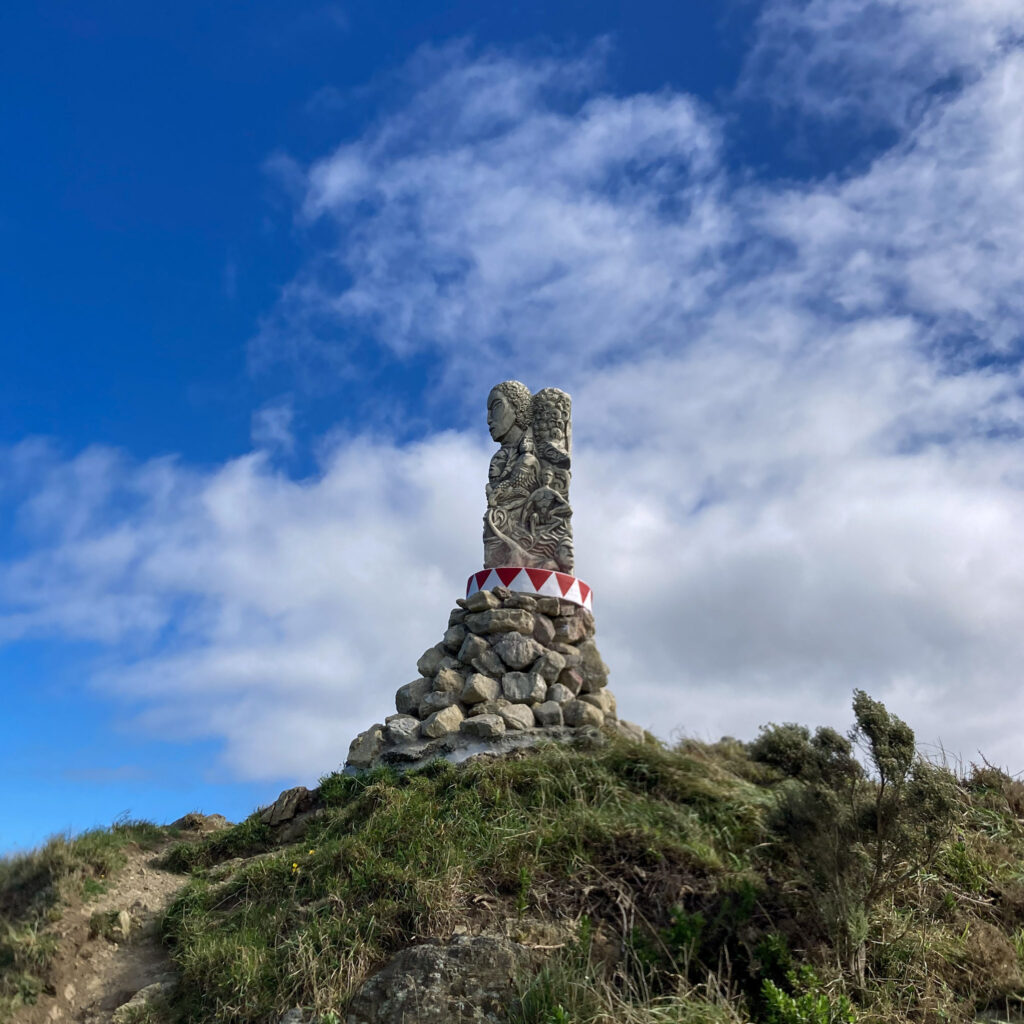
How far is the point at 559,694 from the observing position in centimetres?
1170

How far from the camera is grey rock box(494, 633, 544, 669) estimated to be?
12.0m

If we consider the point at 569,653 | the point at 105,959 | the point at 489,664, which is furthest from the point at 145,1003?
the point at 569,653

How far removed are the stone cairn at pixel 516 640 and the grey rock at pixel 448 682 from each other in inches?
0.6

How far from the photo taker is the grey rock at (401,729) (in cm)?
1141

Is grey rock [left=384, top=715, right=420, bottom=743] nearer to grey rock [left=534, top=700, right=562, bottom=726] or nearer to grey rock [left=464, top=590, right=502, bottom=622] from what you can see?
grey rock [left=534, top=700, right=562, bottom=726]

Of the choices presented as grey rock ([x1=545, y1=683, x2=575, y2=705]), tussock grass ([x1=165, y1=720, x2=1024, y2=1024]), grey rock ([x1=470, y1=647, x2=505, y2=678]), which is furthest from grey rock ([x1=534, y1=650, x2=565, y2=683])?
tussock grass ([x1=165, y1=720, x2=1024, y2=1024])

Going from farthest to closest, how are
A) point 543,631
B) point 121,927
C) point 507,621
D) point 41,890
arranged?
point 543,631 → point 507,621 → point 41,890 → point 121,927

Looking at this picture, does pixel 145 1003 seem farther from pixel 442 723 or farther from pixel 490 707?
pixel 490 707

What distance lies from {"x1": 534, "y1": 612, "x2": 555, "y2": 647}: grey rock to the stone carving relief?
903 millimetres

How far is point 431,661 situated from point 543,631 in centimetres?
156

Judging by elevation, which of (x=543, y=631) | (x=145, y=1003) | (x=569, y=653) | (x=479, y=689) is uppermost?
(x=543, y=631)

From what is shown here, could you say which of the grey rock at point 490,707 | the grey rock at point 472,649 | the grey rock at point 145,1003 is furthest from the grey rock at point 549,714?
the grey rock at point 145,1003

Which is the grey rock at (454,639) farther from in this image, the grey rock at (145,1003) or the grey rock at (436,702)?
the grey rock at (145,1003)

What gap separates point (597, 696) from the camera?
39.8ft
